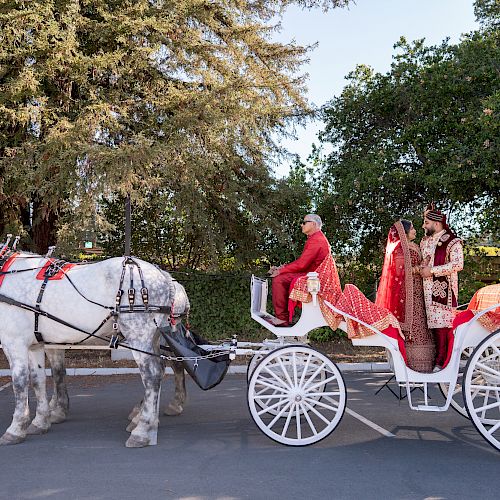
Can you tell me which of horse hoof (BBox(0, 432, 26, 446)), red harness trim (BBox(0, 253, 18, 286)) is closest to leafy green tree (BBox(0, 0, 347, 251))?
red harness trim (BBox(0, 253, 18, 286))

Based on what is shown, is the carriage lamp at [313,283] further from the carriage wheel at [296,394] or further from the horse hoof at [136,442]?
the horse hoof at [136,442]

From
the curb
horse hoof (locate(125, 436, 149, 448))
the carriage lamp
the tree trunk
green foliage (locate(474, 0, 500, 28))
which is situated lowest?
the curb

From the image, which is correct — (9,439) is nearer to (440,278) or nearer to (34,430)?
(34,430)

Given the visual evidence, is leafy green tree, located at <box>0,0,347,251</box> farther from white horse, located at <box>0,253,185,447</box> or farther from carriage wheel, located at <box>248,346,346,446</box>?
carriage wheel, located at <box>248,346,346,446</box>

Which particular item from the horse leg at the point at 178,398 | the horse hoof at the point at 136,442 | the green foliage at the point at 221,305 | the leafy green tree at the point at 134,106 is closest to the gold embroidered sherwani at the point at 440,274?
the horse leg at the point at 178,398

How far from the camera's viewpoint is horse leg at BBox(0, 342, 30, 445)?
5.70 meters

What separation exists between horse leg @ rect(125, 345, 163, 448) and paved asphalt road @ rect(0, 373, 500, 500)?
0.12 meters

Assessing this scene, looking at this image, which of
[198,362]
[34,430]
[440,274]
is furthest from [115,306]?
[440,274]

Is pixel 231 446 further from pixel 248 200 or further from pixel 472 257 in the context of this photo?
pixel 472 257

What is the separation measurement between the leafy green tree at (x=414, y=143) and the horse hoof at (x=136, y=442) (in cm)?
749

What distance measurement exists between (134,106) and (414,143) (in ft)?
17.3

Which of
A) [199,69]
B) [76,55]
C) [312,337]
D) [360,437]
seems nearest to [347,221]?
[312,337]

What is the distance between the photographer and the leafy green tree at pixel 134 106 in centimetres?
967

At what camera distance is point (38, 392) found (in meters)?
6.14
